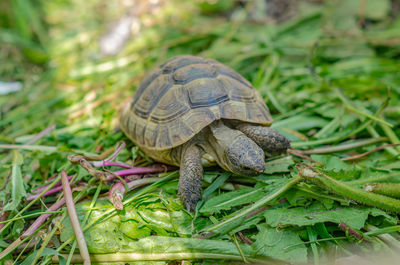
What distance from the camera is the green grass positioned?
5.99 ft

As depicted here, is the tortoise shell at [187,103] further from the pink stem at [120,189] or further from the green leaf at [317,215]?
the green leaf at [317,215]

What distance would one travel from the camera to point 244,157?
1908 millimetres

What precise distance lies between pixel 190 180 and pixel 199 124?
43 centimetres

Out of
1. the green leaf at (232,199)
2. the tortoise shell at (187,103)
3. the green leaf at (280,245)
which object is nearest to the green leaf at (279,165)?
the green leaf at (232,199)

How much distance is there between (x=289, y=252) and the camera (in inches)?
65.6

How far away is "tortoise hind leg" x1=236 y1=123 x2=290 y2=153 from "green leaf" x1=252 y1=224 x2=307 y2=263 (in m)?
0.68

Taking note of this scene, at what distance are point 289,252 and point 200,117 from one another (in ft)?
3.64

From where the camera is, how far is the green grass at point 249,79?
1825 mm

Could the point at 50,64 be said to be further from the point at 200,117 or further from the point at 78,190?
the point at 200,117

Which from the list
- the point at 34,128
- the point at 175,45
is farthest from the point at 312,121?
the point at 34,128

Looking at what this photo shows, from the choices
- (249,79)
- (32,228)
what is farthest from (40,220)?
(249,79)

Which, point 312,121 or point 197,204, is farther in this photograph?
point 312,121

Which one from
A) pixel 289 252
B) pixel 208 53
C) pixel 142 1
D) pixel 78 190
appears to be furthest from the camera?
pixel 142 1

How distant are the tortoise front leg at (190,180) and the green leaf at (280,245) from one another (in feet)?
1.58
